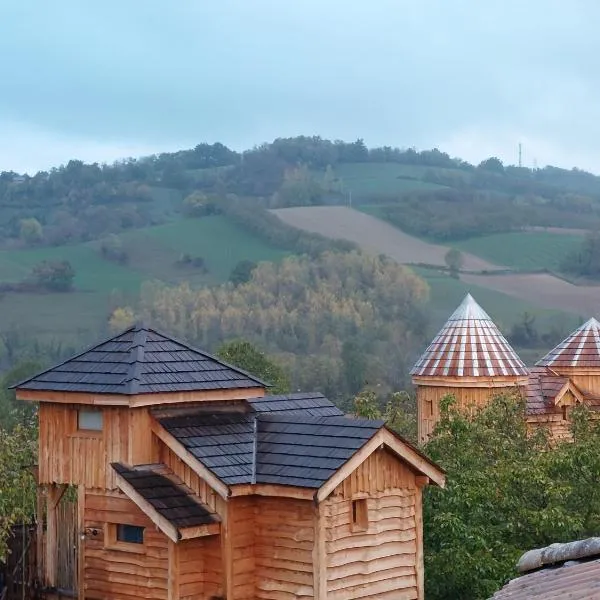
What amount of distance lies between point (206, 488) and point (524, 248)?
10773 cm

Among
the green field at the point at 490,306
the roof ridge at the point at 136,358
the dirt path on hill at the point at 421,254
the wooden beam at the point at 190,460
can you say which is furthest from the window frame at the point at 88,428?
the dirt path on hill at the point at 421,254

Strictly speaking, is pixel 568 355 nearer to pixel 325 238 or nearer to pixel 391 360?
pixel 391 360

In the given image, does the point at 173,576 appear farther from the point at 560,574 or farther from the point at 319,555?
the point at 560,574

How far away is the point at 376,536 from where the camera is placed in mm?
19250

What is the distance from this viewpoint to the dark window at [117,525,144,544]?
19.1m

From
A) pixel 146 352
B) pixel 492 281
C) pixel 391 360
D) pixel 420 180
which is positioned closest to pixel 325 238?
pixel 492 281

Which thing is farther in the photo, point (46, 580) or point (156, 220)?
point (156, 220)

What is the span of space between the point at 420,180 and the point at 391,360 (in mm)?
84617

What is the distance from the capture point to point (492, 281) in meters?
109

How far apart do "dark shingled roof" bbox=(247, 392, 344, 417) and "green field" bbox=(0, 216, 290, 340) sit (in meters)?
78.7

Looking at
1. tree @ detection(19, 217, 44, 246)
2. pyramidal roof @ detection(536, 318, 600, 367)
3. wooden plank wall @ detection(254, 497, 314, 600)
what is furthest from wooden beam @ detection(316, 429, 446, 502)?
tree @ detection(19, 217, 44, 246)

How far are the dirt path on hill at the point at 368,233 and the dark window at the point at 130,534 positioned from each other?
4024 inches

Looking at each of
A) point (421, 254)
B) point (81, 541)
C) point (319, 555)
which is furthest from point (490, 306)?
point (319, 555)

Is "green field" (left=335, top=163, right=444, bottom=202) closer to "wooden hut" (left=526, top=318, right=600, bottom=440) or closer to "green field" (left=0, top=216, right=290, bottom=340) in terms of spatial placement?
"green field" (left=0, top=216, right=290, bottom=340)
